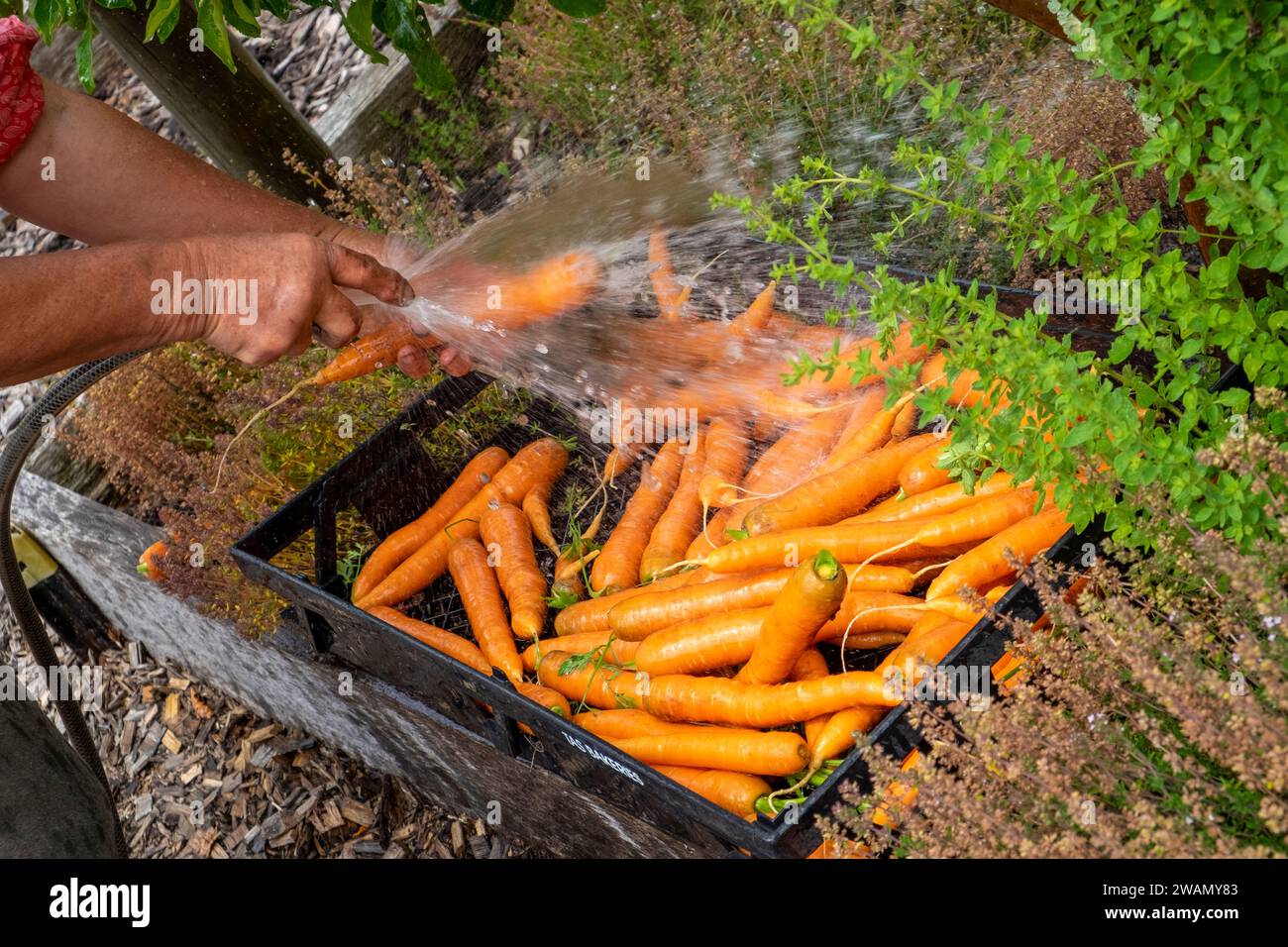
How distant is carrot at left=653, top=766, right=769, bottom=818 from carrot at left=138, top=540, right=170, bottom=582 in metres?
1.87

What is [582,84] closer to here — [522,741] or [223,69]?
[223,69]

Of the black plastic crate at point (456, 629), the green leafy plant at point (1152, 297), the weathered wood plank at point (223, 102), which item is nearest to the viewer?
the green leafy plant at point (1152, 297)

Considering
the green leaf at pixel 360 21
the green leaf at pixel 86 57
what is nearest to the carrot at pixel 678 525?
the green leaf at pixel 360 21

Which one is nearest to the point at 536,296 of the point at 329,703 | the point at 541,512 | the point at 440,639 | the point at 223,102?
the point at 541,512

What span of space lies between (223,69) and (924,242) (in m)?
2.44

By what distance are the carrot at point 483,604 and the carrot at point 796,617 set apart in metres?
0.60

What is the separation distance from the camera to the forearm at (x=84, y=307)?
2.26 meters

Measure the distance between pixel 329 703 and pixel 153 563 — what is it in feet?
2.33

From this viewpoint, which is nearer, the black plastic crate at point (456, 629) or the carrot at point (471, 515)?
the black plastic crate at point (456, 629)

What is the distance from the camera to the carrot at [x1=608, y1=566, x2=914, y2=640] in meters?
2.55

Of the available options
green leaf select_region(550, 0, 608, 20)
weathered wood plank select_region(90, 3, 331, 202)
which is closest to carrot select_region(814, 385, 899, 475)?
green leaf select_region(550, 0, 608, 20)

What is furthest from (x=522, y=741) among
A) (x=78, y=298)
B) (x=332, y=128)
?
(x=332, y=128)

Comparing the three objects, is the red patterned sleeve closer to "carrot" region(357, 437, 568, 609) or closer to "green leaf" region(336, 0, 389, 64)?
"green leaf" region(336, 0, 389, 64)

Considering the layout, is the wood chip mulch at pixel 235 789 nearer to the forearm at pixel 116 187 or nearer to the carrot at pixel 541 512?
the carrot at pixel 541 512
